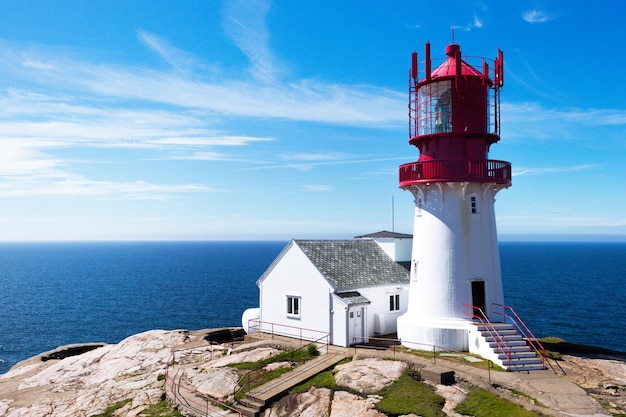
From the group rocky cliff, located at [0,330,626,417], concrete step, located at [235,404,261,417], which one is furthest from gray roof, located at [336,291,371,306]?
concrete step, located at [235,404,261,417]

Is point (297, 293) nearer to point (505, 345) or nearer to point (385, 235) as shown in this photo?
point (385, 235)

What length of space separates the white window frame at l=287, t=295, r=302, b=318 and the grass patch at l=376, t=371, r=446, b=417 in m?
9.90

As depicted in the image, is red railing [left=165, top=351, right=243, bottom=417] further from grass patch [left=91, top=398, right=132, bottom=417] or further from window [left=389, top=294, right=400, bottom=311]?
window [left=389, top=294, right=400, bottom=311]

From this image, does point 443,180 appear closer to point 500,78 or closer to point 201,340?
point 500,78

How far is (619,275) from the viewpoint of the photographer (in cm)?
10731

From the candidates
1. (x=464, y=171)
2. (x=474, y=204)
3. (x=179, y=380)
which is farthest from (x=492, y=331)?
(x=179, y=380)

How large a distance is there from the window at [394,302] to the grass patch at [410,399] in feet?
31.8

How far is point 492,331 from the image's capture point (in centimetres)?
2275

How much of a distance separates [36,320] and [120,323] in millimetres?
12027

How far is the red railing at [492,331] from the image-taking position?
70.3ft

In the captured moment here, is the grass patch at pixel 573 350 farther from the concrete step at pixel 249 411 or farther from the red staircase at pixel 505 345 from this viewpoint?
the concrete step at pixel 249 411

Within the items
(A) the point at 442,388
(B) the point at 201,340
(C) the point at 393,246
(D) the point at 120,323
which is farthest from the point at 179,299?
(A) the point at 442,388

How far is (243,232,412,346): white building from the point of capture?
26469 mm

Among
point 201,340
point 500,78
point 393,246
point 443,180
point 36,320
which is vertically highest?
point 500,78
